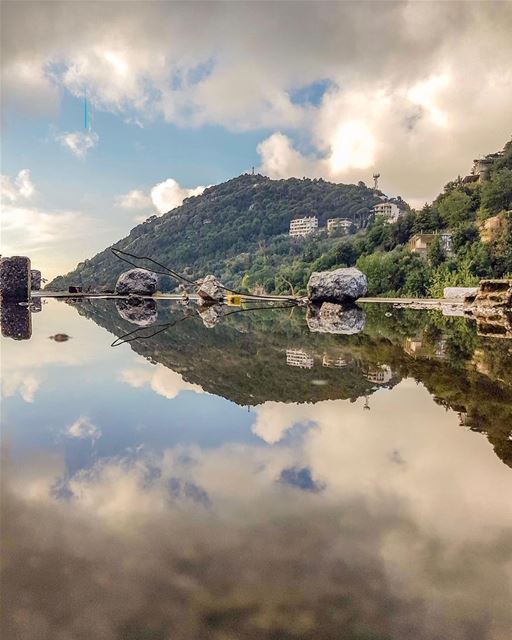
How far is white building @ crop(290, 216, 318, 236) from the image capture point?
78.6 m

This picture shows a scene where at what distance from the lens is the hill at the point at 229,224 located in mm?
71438

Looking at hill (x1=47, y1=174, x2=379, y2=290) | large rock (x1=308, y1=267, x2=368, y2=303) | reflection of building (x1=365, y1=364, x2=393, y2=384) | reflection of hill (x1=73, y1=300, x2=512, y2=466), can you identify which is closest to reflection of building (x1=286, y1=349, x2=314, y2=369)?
reflection of hill (x1=73, y1=300, x2=512, y2=466)

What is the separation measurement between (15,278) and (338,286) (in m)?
11.9

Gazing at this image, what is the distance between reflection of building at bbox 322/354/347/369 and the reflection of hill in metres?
0.01

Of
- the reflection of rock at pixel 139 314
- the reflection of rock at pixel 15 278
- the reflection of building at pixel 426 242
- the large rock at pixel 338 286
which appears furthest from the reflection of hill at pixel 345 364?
the reflection of building at pixel 426 242

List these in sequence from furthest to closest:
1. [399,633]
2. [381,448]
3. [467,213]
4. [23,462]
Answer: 1. [467,213]
2. [381,448]
3. [23,462]
4. [399,633]

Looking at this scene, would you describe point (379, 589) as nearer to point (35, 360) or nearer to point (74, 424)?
point (74, 424)

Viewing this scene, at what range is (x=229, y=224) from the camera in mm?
80312

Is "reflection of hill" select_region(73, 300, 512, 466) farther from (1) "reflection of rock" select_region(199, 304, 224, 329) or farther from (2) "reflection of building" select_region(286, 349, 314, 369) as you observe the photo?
(1) "reflection of rock" select_region(199, 304, 224, 329)

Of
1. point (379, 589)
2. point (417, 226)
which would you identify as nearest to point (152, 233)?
point (417, 226)

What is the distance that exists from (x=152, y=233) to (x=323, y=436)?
8396cm

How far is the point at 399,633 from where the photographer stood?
1.44m

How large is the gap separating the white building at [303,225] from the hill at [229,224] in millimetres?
1596

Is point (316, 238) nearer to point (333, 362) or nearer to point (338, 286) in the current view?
point (338, 286)
